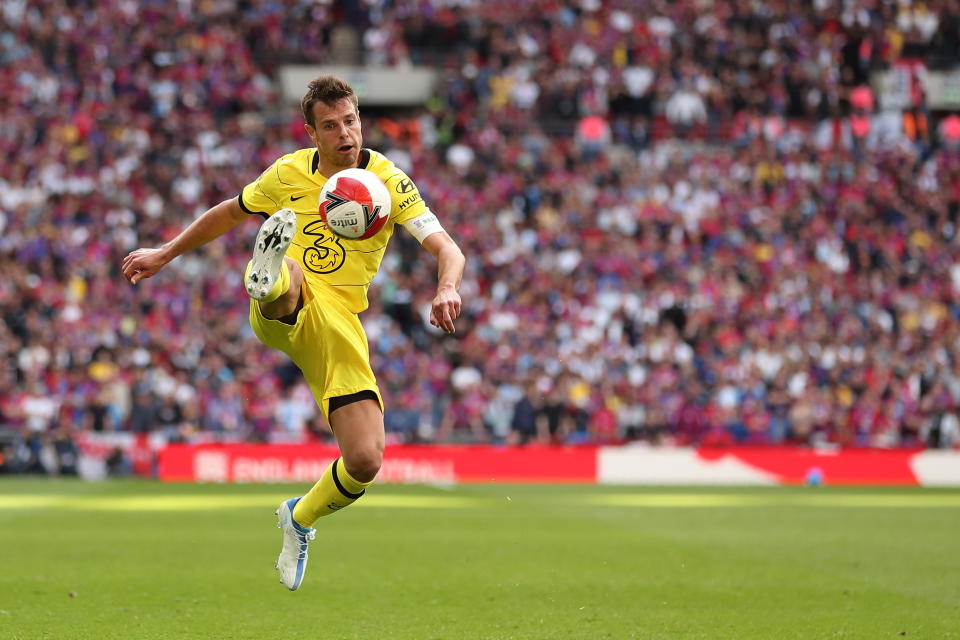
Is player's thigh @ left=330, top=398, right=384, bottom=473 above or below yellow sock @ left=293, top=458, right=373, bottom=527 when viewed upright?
above

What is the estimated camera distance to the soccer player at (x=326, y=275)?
7734mm

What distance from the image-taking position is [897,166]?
31750mm

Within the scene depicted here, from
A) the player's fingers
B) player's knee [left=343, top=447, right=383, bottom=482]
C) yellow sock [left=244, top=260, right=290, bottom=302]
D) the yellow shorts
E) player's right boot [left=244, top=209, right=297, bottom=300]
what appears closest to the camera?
the player's fingers

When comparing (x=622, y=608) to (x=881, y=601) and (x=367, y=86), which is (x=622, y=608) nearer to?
(x=881, y=601)

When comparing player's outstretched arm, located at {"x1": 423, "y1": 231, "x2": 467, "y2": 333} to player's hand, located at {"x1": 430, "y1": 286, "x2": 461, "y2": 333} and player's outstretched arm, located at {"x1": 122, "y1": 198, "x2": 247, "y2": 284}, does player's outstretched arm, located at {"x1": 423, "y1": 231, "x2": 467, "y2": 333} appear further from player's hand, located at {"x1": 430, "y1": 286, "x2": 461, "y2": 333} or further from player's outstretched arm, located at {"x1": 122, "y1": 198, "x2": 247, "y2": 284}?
player's outstretched arm, located at {"x1": 122, "y1": 198, "x2": 247, "y2": 284}

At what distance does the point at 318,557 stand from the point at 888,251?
794 inches

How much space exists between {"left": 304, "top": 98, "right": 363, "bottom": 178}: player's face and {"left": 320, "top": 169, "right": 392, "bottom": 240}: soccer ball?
0.89 ft

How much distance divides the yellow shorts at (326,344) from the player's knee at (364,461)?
0.31 meters

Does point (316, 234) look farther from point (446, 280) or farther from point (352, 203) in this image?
point (446, 280)

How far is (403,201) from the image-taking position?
25.7ft

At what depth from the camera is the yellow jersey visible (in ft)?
26.4

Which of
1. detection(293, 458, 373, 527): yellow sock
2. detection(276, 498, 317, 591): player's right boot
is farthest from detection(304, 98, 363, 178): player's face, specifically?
detection(276, 498, 317, 591): player's right boot

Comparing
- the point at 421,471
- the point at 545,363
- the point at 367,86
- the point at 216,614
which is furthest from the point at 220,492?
the point at 367,86

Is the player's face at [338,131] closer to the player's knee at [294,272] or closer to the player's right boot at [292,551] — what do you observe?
the player's knee at [294,272]
